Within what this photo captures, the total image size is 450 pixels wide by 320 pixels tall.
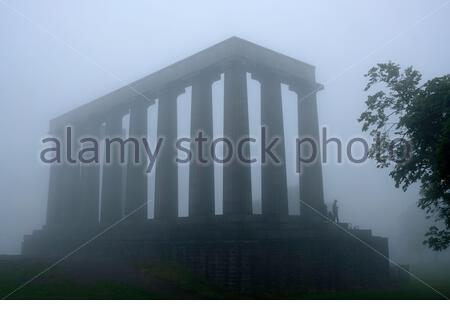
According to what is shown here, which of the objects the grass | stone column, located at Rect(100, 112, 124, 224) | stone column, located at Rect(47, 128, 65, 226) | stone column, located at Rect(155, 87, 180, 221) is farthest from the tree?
stone column, located at Rect(47, 128, 65, 226)

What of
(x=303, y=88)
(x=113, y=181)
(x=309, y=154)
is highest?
(x=303, y=88)

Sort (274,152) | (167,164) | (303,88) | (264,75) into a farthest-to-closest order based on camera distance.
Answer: (303,88), (167,164), (264,75), (274,152)

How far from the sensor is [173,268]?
115ft

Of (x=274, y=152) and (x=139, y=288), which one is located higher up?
(x=274, y=152)

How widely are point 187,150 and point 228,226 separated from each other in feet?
35.2

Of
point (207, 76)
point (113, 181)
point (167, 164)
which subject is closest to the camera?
point (207, 76)

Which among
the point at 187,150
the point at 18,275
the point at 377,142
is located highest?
the point at 187,150

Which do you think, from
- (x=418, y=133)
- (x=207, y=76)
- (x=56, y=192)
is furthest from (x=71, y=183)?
(x=418, y=133)

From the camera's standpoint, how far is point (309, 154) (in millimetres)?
45031

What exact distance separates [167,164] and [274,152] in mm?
10953

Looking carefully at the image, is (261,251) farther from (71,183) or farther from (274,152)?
(71,183)

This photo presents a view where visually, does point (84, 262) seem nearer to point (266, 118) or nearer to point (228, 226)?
point (228, 226)

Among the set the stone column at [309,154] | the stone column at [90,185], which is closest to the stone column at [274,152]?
the stone column at [309,154]

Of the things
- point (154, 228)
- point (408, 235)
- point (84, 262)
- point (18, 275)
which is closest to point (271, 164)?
point (154, 228)
